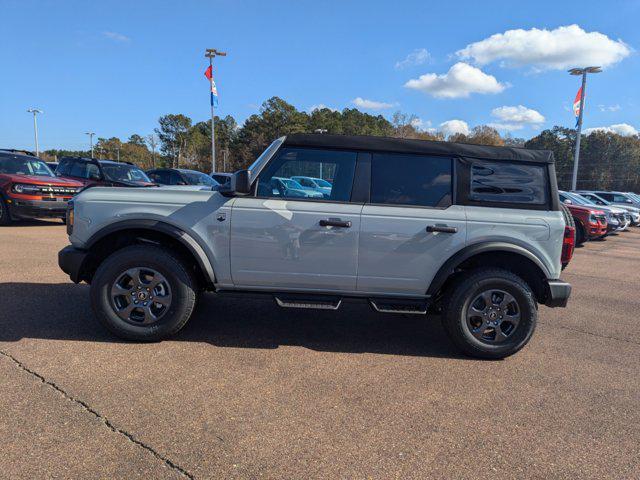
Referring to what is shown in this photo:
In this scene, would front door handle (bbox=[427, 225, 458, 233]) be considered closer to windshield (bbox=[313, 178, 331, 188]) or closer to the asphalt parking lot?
windshield (bbox=[313, 178, 331, 188])

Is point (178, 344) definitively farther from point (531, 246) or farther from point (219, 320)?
point (531, 246)

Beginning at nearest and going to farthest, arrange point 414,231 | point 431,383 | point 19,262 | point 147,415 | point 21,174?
point 147,415, point 431,383, point 414,231, point 19,262, point 21,174

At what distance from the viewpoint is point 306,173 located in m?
4.21

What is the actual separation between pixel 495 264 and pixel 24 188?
11.0 m

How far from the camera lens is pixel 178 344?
411cm

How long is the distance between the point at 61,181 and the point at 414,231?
10500mm

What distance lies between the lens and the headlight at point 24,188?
10703 mm

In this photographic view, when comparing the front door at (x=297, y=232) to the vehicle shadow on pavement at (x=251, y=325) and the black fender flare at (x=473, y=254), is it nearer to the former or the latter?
the vehicle shadow on pavement at (x=251, y=325)

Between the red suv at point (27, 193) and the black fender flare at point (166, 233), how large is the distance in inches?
324

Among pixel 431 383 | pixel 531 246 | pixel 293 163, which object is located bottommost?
pixel 431 383

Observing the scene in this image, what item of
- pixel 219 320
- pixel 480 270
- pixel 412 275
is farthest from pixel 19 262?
pixel 480 270

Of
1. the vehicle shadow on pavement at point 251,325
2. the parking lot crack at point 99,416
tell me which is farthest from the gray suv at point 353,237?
the parking lot crack at point 99,416

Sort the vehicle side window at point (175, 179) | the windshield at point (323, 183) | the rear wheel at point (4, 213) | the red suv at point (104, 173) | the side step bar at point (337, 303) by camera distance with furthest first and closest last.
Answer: the vehicle side window at point (175, 179) → the red suv at point (104, 173) → the rear wheel at point (4, 213) → the windshield at point (323, 183) → the side step bar at point (337, 303)

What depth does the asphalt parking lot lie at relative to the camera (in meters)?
2.52
